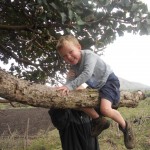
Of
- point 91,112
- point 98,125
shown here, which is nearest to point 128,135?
point 98,125

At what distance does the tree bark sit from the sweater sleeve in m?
0.10

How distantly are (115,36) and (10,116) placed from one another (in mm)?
12706

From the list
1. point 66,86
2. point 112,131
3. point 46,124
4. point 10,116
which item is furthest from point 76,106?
point 10,116

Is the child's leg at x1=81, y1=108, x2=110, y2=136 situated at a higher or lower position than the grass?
higher

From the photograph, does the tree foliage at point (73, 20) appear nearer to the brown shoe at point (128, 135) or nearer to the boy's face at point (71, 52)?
the boy's face at point (71, 52)

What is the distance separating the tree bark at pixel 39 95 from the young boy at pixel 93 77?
9cm

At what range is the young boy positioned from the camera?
11.4ft

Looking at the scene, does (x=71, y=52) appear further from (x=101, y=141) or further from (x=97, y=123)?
(x=101, y=141)

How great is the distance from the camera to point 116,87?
3.70 m

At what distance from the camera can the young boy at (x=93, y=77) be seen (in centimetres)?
348

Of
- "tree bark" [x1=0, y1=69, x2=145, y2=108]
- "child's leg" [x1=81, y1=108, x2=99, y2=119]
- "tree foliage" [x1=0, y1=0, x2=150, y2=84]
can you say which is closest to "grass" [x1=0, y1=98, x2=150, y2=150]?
"tree foliage" [x1=0, y1=0, x2=150, y2=84]

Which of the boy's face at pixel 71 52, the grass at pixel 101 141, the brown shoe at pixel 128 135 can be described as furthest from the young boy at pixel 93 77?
the grass at pixel 101 141

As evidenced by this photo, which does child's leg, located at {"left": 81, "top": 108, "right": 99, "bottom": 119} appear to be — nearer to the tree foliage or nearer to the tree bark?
the tree bark

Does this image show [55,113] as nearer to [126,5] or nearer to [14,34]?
[126,5]
